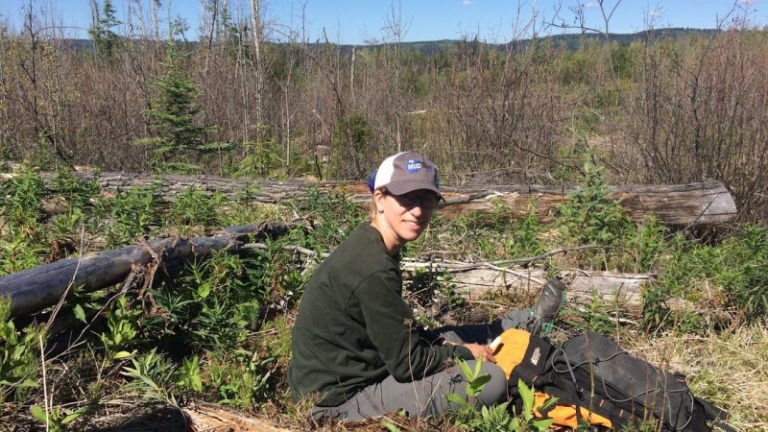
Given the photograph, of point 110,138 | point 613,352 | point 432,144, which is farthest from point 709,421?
point 110,138

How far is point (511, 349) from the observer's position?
276 centimetres

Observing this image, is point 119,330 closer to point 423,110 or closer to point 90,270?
point 90,270

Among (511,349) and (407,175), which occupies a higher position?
(407,175)

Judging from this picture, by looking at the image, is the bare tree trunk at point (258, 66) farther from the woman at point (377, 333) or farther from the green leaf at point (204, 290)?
the woman at point (377, 333)

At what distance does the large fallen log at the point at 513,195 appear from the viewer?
18.1ft

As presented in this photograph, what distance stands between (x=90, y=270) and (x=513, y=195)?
14.3 ft

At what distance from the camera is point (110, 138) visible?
930 centimetres

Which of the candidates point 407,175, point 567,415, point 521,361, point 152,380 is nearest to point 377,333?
point 407,175

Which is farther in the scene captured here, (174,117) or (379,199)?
(174,117)

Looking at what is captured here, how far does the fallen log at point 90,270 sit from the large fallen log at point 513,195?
2133 millimetres

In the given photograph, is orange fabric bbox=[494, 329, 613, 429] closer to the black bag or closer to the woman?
the black bag

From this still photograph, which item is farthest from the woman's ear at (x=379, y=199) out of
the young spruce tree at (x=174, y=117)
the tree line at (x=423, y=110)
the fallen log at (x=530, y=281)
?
the young spruce tree at (x=174, y=117)

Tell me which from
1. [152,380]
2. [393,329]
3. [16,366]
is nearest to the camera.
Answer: [16,366]

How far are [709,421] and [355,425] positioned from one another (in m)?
1.78
